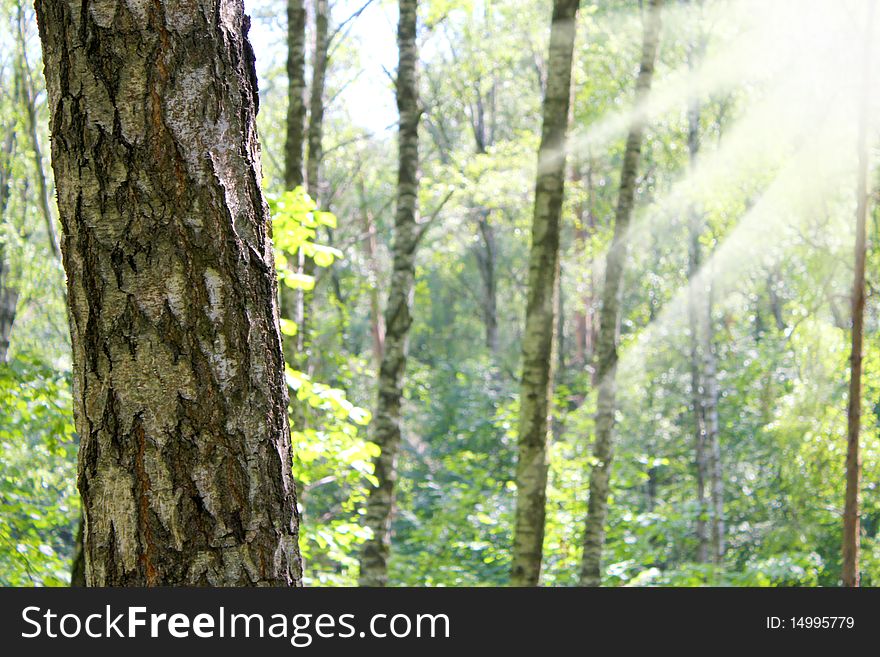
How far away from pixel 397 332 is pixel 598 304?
56.2 feet

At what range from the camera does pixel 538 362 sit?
202 inches

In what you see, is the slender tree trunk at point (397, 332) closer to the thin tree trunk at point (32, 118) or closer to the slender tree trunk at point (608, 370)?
the slender tree trunk at point (608, 370)

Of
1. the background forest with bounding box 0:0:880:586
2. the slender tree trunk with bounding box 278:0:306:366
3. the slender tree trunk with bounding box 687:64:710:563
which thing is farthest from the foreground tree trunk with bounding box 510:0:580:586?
the slender tree trunk with bounding box 687:64:710:563

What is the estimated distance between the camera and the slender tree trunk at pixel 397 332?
276 inches

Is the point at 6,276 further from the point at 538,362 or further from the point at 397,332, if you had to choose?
the point at 538,362

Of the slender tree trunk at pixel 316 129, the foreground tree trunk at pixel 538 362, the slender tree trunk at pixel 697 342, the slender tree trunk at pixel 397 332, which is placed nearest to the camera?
the foreground tree trunk at pixel 538 362

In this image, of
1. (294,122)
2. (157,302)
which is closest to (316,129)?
(294,122)

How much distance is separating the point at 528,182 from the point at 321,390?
32.3ft

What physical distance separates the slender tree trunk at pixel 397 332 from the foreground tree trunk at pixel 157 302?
5.27m

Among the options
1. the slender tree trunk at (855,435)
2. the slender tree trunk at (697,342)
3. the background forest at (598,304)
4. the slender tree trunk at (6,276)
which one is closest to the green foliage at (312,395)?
the background forest at (598,304)

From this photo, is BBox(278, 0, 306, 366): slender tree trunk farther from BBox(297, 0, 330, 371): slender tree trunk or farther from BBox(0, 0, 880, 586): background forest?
BBox(297, 0, 330, 371): slender tree trunk

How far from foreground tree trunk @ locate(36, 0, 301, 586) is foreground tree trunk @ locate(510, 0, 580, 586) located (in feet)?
11.5

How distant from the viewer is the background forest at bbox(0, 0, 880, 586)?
25.5 ft
